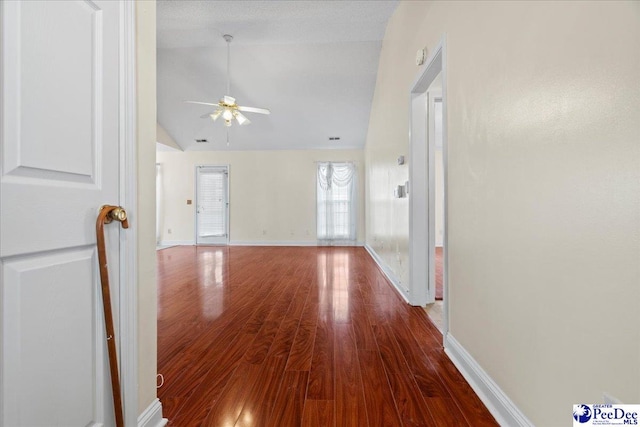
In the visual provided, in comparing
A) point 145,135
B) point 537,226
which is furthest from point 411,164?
point 145,135

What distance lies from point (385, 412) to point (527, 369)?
0.63 metres

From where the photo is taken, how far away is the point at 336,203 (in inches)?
305

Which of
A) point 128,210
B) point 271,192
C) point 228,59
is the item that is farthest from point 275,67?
point 128,210

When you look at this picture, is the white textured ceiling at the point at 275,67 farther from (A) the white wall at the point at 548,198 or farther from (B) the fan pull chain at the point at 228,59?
(A) the white wall at the point at 548,198

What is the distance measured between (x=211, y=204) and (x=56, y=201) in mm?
7408

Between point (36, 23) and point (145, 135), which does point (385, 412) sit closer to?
point (145, 135)

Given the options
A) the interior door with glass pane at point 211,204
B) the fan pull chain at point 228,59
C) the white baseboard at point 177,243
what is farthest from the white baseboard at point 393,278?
the white baseboard at point 177,243

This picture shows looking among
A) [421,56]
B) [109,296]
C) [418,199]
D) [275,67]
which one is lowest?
[109,296]

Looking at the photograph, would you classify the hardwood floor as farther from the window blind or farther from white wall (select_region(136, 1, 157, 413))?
the window blind

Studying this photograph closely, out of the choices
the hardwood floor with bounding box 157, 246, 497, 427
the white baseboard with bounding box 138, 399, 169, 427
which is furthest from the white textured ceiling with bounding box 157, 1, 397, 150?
the white baseboard with bounding box 138, 399, 169, 427

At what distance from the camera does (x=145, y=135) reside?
120 centimetres

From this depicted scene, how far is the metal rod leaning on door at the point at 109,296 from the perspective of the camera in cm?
95

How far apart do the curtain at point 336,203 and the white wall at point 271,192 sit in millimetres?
189

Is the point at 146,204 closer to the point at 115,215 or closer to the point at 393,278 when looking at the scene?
the point at 115,215
